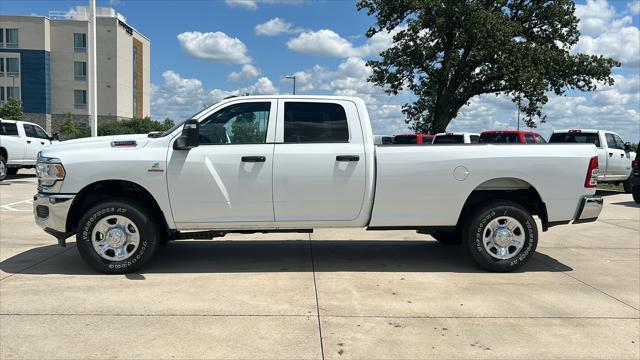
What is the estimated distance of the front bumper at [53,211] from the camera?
223 inches

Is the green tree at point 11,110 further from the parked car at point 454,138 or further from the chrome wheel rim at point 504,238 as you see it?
the chrome wheel rim at point 504,238

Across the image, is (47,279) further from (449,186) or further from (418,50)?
(418,50)

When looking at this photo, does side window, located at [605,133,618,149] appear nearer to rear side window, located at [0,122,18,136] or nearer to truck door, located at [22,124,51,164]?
truck door, located at [22,124,51,164]

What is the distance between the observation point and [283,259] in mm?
6684

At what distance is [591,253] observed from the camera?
749 cm

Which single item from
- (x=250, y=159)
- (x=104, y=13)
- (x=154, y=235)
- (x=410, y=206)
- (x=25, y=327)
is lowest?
(x=25, y=327)

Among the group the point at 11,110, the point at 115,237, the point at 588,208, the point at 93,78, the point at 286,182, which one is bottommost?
the point at 115,237

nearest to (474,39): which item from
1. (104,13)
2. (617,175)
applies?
(617,175)

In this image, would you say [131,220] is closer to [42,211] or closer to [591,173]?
[42,211]

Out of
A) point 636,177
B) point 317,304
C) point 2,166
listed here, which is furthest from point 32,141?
point 636,177

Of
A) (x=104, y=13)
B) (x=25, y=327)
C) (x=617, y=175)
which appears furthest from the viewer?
(x=104, y=13)

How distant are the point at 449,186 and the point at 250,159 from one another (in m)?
2.28

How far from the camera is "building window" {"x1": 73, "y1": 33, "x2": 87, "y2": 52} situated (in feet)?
213

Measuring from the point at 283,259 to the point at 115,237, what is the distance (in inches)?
80.7
